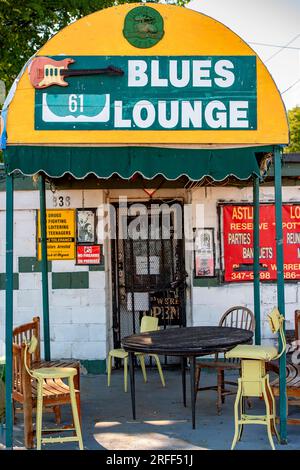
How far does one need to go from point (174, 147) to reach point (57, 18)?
7.23m

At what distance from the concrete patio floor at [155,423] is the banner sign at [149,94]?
8.71 feet

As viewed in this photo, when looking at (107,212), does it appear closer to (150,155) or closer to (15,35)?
(150,155)

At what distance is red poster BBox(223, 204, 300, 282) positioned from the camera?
27.1 ft

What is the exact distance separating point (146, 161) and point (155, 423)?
8.15ft

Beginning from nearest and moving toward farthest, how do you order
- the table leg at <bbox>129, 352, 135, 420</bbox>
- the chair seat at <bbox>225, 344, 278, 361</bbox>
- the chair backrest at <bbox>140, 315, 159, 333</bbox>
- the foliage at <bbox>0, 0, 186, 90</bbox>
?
the chair seat at <bbox>225, 344, 278, 361</bbox> < the table leg at <bbox>129, 352, 135, 420</bbox> < the chair backrest at <bbox>140, 315, 159, 333</bbox> < the foliage at <bbox>0, 0, 186, 90</bbox>

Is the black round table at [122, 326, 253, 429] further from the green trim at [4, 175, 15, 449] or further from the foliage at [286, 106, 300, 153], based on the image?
the foliage at [286, 106, 300, 153]

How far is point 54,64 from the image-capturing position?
5336 mm

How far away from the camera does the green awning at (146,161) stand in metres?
5.39

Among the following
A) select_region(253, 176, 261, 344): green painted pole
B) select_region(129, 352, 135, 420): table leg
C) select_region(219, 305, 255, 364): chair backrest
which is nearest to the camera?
select_region(129, 352, 135, 420): table leg

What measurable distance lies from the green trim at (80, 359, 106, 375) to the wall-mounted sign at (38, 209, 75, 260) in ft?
4.58

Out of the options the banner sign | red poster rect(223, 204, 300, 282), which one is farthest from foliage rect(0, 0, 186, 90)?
the banner sign

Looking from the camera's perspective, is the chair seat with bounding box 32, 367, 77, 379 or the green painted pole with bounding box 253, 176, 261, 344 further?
the green painted pole with bounding box 253, 176, 261, 344

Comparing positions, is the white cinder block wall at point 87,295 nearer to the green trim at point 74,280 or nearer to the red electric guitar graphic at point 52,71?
the green trim at point 74,280
